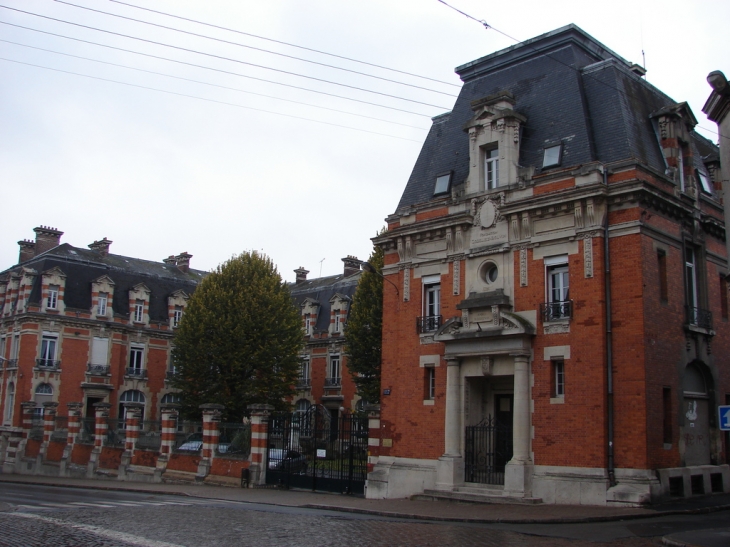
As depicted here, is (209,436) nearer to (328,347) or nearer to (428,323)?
(428,323)

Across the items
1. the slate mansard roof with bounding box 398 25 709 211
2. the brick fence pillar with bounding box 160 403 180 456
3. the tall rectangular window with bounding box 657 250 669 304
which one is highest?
the slate mansard roof with bounding box 398 25 709 211

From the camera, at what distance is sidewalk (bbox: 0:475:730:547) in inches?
664

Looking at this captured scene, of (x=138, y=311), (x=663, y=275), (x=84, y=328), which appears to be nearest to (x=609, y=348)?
(x=663, y=275)

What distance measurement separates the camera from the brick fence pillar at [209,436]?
95.8ft

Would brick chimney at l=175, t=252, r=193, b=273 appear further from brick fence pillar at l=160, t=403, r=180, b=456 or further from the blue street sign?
the blue street sign

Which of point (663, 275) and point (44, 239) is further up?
point (44, 239)

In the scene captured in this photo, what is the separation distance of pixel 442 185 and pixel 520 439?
A: 8.95m

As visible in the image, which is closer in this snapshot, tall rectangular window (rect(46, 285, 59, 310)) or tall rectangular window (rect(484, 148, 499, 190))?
tall rectangular window (rect(484, 148, 499, 190))

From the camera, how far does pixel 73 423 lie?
36938mm

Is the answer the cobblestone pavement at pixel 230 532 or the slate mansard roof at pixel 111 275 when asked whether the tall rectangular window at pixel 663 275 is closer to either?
the cobblestone pavement at pixel 230 532

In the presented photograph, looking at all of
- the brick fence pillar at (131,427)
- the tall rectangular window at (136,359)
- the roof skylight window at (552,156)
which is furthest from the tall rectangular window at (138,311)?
the roof skylight window at (552,156)

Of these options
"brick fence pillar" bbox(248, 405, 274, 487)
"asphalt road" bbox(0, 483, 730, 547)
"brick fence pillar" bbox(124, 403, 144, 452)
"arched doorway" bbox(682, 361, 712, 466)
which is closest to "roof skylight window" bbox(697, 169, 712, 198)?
"arched doorway" bbox(682, 361, 712, 466)

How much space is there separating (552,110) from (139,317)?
3999cm

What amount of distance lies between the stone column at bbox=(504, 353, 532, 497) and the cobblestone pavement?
4.51 m
